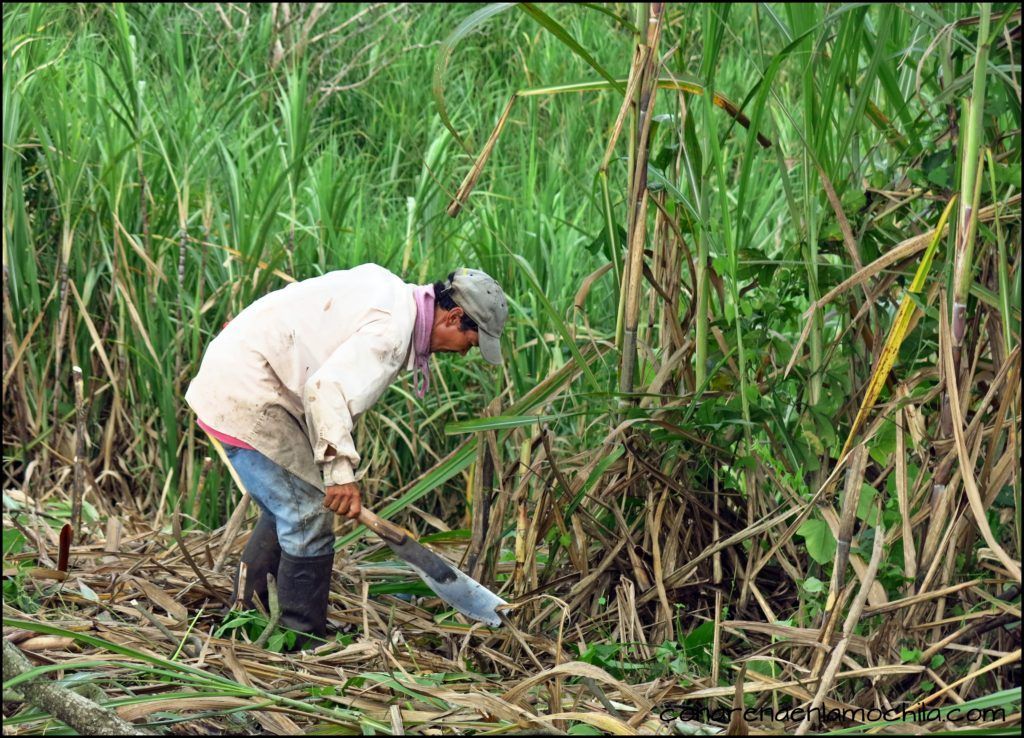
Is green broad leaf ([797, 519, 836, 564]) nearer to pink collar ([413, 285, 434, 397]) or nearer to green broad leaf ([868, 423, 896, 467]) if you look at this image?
green broad leaf ([868, 423, 896, 467])

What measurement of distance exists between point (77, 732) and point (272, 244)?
273cm

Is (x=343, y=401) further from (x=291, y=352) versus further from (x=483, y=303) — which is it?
(x=483, y=303)

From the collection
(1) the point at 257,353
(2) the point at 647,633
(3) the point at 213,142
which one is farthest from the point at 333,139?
(2) the point at 647,633

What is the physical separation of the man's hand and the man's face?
0.50m

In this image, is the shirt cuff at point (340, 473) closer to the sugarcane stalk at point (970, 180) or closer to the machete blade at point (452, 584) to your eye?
the machete blade at point (452, 584)

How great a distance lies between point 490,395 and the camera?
399 cm

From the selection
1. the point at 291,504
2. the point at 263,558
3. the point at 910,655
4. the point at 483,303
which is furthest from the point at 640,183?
the point at 263,558

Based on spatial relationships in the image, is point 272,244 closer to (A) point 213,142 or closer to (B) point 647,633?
(A) point 213,142

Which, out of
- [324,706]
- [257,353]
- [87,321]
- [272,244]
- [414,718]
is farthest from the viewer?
[272,244]

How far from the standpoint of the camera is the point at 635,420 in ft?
8.02

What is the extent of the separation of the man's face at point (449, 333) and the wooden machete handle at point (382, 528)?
0.51 metres

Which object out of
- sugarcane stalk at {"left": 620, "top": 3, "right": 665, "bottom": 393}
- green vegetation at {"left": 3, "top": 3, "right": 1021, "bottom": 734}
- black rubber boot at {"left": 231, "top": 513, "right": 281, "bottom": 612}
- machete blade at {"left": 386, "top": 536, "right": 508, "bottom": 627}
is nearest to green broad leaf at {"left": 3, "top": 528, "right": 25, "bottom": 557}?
green vegetation at {"left": 3, "top": 3, "right": 1021, "bottom": 734}

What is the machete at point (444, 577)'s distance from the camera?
2.74m

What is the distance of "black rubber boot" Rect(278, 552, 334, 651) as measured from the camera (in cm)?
288
